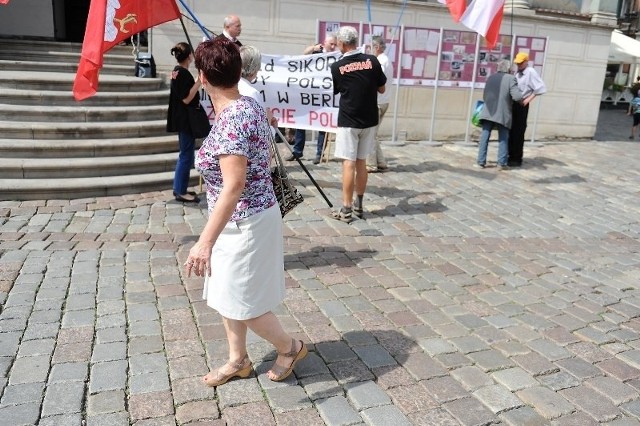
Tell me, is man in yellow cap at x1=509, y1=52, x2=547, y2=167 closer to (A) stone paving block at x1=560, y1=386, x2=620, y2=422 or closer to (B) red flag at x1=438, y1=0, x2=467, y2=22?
(B) red flag at x1=438, y1=0, x2=467, y2=22

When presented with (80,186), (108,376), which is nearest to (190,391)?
(108,376)

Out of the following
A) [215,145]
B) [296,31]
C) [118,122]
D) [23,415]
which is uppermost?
[296,31]

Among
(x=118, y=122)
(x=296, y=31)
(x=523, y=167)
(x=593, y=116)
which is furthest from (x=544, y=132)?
(x=118, y=122)

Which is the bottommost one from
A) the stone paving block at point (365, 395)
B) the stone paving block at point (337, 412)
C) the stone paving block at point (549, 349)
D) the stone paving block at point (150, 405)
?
the stone paving block at point (150, 405)

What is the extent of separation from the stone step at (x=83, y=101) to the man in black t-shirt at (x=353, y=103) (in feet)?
12.2

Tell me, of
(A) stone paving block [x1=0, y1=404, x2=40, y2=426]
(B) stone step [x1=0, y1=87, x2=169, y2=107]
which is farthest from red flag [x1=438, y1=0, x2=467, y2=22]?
(A) stone paving block [x1=0, y1=404, x2=40, y2=426]

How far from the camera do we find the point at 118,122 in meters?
7.93

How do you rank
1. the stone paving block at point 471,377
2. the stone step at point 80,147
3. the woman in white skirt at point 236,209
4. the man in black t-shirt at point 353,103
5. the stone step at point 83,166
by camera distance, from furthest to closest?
the stone step at point 80,147, the stone step at point 83,166, the man in black t-shirt at point 353,103, the stone paving block at point 471,377, the woman in white skirt at point 236,209

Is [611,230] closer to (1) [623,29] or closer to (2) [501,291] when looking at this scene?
(2) [501,291]

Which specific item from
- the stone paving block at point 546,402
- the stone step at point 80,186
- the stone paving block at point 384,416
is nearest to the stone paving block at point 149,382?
the stone paving block at point 384,416

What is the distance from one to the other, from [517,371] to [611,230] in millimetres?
3892

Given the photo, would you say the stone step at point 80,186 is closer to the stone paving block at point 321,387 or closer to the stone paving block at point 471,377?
the stone paving block at point 321,387

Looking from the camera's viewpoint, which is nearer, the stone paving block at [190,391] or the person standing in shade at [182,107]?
the stone paving block at [190,391]

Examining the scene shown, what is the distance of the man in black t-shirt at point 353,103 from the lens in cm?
596
